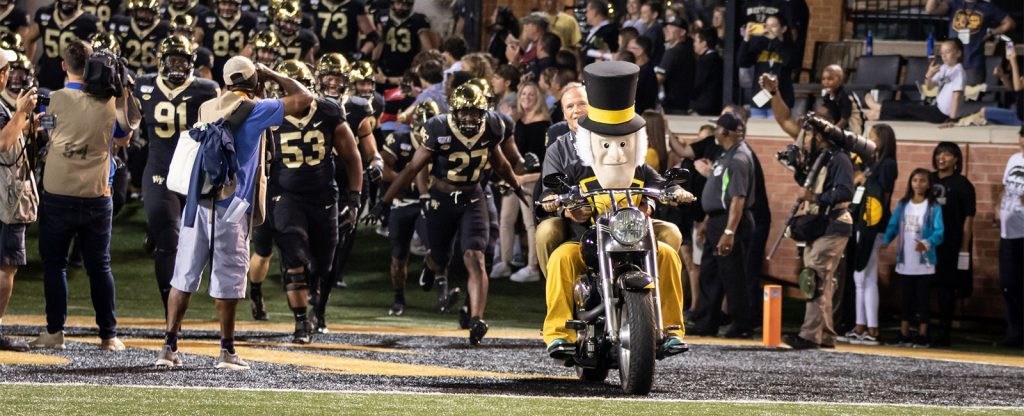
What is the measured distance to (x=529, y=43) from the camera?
18047 millimetres

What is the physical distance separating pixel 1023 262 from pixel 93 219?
25.1 feet

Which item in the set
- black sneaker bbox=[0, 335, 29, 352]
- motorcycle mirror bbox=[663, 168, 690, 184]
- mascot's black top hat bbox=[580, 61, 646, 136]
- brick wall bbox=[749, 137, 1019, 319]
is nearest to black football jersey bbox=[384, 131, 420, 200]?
brick wall bbox=[749, 137, 1019, 319]

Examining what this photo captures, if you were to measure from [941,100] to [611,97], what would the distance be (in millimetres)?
8013

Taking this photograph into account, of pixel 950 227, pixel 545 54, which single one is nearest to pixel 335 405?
pixel 950 227

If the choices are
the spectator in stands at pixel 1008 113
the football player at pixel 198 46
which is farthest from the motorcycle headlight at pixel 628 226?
the football player at pixel 198 46

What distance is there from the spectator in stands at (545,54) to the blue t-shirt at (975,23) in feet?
13.1

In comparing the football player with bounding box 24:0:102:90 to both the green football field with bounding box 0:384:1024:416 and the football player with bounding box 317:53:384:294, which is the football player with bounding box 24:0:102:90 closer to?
the football player with bounding box 317:53:384:294

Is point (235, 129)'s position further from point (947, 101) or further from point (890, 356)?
point (947, 101)

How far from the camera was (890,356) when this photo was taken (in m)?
12.3

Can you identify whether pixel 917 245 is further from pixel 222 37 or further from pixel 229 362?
pixel 222 37

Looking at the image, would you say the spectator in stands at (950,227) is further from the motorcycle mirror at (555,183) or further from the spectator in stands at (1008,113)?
the motorcycle mirror at (555,183)

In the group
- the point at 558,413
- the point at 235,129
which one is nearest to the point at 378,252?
the point at 235,129

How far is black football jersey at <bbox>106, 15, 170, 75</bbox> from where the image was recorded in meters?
17.8

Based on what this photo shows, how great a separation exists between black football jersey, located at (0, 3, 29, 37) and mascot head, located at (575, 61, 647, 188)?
11.7 m
